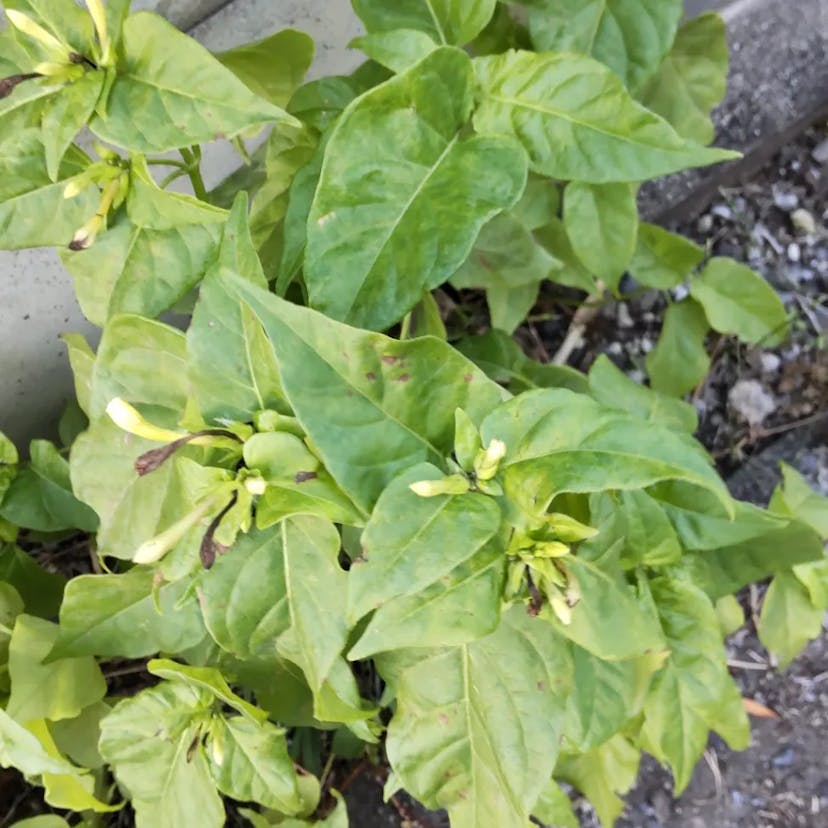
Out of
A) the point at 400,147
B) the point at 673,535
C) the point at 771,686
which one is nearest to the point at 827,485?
the point at 771,686

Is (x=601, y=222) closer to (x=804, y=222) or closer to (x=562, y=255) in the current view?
(x=562, y=255)

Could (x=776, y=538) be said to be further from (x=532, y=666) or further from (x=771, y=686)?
(x=771, y=686)

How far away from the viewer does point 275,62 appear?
92 cm

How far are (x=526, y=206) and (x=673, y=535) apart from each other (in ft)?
1.72

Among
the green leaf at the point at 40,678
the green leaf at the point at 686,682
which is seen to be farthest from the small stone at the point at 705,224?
the green leaf at the point at 40,678

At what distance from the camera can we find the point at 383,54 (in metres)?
0.80

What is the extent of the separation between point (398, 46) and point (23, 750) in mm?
774

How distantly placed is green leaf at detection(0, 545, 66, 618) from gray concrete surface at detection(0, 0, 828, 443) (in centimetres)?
25

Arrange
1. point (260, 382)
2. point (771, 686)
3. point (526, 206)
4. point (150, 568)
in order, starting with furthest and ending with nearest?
point (771, 686)
point (526, 206)
point (150, 568)
point (260, 382)

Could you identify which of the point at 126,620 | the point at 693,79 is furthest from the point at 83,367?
the point at 693,79

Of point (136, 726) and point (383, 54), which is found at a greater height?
point (383, 54)

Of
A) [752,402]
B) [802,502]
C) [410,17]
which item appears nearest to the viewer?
[410,17]

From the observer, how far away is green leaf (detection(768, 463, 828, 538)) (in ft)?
4.07

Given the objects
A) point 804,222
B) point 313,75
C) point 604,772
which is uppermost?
point 313,75
